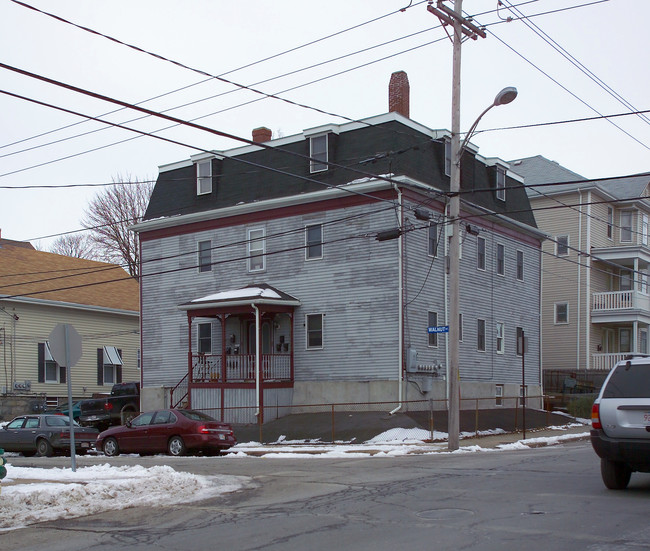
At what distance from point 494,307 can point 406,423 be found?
1002 centimetres

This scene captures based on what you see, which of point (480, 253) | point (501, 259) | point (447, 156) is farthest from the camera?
point (501, 259)

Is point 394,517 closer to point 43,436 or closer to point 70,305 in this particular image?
point 43,436

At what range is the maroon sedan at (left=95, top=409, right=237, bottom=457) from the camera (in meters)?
22.8

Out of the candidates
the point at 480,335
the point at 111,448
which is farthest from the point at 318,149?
the point at 111,448

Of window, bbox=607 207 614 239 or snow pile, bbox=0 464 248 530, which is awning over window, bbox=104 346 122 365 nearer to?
window, bbox=607 207 614 239

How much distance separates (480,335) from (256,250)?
9.86 metres

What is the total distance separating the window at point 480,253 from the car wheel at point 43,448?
17767 millimetres

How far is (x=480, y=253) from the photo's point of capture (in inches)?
1325

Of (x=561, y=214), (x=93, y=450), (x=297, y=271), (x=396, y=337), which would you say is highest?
(x=561, y=214)

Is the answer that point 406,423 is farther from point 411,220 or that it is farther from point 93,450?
point 93,450

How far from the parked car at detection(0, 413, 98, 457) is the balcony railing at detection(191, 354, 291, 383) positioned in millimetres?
6053

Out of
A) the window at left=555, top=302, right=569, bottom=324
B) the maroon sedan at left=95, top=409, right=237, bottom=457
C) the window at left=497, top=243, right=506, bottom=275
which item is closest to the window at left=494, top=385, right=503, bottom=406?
the window at left=497, top=243, right=506, bottom=275

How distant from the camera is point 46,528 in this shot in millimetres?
10664

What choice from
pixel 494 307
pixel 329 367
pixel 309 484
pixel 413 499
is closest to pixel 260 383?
pixel 329 367
